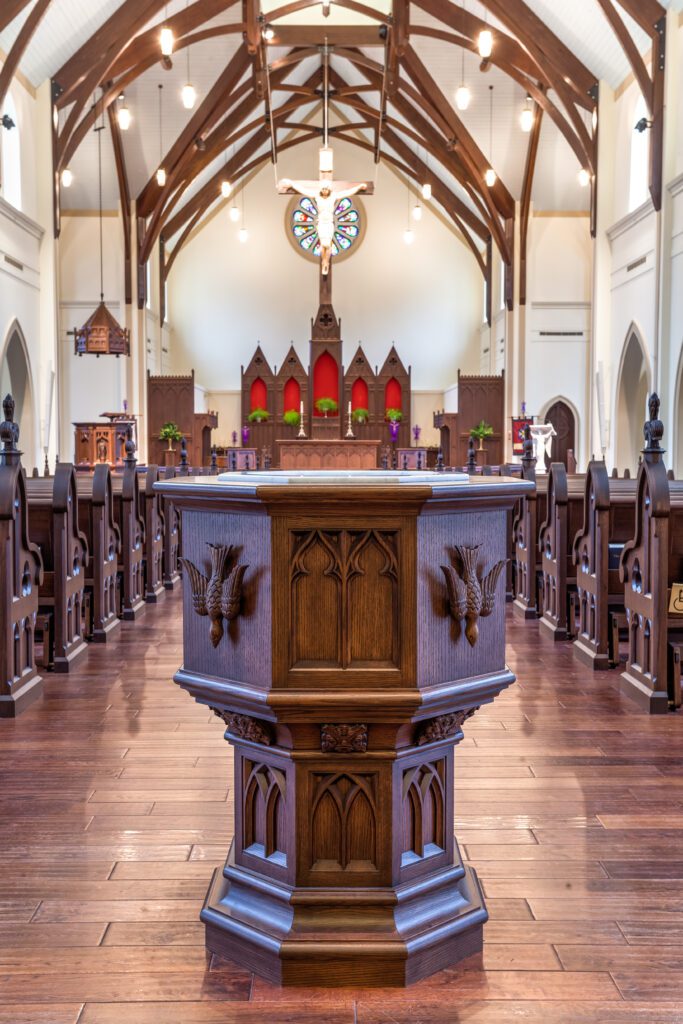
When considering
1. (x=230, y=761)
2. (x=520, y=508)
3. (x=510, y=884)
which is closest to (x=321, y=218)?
(x=520, y=508)

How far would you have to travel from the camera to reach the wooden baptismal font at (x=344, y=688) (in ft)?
6.06

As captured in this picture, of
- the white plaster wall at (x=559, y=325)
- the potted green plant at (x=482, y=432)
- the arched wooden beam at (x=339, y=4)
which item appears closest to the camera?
the arched wooden beam at (x=339, y=4)

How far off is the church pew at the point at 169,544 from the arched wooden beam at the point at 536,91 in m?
7.92

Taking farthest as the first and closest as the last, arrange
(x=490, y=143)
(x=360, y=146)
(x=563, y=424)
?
1. (x=360, y=146)
2. (x=563, y=424)
3. (x=490, y=143)

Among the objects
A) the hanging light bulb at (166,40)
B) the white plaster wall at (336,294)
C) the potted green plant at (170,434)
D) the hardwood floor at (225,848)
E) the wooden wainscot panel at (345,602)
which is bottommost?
the hardwood floor at (225,848)

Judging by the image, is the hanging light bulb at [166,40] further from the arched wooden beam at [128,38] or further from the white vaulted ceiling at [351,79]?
the white vaulted ceiling at [351,79]

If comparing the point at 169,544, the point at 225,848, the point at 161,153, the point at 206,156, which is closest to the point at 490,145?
the point at 206,156

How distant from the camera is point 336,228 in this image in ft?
68.9

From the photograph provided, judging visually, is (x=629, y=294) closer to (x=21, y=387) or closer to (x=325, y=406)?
(x=325, y=406)

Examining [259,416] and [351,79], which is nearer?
[351,79]

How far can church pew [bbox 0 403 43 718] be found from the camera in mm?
4004

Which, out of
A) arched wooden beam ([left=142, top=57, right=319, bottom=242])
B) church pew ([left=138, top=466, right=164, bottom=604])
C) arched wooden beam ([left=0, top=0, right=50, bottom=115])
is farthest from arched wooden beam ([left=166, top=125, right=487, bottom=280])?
church pew ([left=138, top=466, right=164, bottom=604])

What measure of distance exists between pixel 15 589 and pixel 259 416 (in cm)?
1585

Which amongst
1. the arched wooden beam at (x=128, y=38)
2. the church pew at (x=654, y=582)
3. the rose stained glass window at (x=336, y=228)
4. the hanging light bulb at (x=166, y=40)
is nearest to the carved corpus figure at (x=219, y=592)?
the church pew at (x=654, y=582)
